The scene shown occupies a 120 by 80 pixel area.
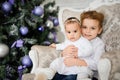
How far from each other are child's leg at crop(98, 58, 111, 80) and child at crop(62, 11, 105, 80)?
0.14 meters

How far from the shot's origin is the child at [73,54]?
2.04 meters

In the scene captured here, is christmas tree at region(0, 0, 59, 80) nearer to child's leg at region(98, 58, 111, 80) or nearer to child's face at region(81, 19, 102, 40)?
child's face at region(81, 19, 102, 40)

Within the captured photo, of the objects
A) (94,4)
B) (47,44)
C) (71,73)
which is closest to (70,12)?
(94,4)

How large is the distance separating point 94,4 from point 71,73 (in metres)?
0.65

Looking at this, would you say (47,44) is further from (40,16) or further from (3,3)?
(3,3)

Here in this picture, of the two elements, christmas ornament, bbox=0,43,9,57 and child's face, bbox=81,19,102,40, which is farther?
christmas ornament, bbox=0,43,9,57

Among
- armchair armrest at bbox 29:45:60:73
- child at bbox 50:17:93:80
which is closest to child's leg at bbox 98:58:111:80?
child at bbox 50:17:93:80

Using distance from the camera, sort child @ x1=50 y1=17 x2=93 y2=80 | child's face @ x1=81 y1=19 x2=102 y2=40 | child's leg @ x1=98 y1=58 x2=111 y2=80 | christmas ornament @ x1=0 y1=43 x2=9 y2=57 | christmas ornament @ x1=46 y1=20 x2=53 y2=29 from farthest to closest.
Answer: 1. christmas ornament @ x1=46 y1=20 x2=53 y2=29
2. christmas ornament @ x1=0 y1=43 x2=9 y2=57
3. child's face @ x1=81 y1=19 x2=102 y2=40
4. child @ x1=50 y1=17 x2=93 y2=80
5. child's leg @ x1=98 y1=58 x2=111 y2=80

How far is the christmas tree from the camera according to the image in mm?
2400

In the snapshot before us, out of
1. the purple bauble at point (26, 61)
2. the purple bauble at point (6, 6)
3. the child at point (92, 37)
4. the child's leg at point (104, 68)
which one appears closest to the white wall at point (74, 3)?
the child at point (92, 37)

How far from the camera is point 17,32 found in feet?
7.95

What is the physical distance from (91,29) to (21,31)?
0.65 meters

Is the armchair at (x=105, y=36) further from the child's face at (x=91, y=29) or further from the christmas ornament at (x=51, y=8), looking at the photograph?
the christmas ornament at (x=51, y=8)

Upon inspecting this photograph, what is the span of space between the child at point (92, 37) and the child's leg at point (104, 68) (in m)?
0.14
